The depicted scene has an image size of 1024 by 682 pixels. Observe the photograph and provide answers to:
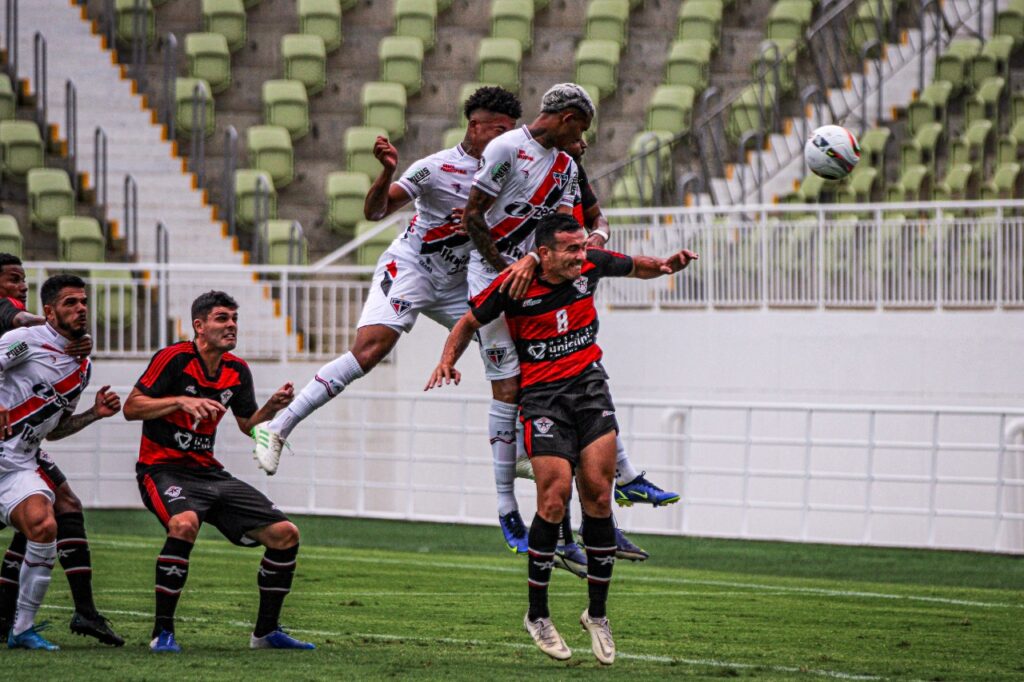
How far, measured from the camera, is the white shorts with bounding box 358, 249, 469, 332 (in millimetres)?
8984

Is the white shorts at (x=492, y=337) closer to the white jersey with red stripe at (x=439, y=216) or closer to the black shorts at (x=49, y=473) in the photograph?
the white jersey with red stripe at (x=439, y=216)

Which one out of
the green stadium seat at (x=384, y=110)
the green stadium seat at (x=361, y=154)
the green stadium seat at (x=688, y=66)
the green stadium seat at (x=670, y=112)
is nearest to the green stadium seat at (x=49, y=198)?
the green stadium seat at (x=361, y=154)

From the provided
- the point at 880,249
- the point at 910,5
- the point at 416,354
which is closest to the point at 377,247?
the point at 416,354

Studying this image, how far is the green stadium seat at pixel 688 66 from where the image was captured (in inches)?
908

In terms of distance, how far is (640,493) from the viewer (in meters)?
8.52

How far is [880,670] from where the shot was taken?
8.01m

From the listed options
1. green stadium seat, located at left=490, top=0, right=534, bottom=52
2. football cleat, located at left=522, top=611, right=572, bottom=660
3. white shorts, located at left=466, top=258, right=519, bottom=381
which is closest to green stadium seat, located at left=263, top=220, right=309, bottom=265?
green stadium seat, located at left=490, top=0, right=534, bottom=52

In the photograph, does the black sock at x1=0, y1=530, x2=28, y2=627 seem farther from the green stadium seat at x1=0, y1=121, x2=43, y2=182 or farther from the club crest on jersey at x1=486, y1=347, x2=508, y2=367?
the green stadium seat at x1=0, y1=121, x2=43, y2=182

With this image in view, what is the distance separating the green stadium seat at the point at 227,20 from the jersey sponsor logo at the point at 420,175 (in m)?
15.0

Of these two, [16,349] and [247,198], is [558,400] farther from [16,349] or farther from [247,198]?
[247,198]

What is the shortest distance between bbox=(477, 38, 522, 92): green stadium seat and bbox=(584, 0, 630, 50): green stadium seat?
56.4 inches

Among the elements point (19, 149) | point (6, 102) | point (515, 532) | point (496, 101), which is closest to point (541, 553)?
point (515, 532)

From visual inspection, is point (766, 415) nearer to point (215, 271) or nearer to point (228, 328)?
point (215, 271)

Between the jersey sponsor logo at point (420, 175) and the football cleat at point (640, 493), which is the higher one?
the jersey sponsor logo at point (420, 175)
